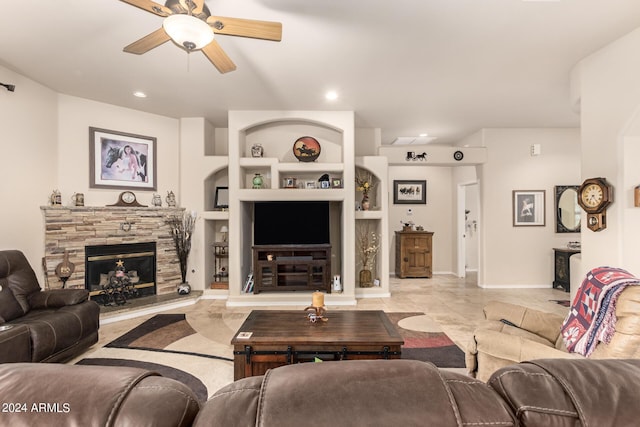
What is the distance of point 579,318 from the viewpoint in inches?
76.4

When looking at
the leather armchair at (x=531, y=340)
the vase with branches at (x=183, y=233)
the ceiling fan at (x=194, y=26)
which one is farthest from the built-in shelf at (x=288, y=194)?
the leather armchair at (x=531, y=340)

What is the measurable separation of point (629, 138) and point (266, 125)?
4322 millimetres

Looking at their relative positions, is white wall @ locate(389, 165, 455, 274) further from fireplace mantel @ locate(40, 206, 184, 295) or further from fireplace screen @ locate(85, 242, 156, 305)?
fireplace screen @ locate(85, 242, 156, 305)

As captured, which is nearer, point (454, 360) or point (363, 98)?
point (454, 360)

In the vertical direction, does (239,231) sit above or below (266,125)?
below

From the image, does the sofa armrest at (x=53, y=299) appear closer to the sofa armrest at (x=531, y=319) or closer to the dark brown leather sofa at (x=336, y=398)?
the dark brown leather sofa at (x=336, y=398)

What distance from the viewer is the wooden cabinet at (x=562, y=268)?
5.12m

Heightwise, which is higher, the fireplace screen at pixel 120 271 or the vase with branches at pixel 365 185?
the vase with branches at pixel 365 185

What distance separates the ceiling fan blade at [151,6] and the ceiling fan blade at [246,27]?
9.7 inches

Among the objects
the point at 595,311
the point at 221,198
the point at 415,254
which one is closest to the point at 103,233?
the point at 221,198

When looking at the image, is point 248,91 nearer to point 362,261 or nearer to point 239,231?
point 239,231

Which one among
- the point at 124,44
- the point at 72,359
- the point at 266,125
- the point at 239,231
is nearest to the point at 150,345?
the point at 72,359

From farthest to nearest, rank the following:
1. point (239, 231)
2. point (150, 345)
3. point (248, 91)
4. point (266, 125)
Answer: point (266, 125) → point (239, 231) → point (248, 91) → point (150, 345)

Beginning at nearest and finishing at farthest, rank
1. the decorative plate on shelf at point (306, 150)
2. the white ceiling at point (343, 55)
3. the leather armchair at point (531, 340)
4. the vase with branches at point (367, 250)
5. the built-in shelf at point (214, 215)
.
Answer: the leather armchair at point (531, 340), the white ceiling at point (343, 55), the decorative plate on shelf at point (306, 150), the built-in shelf at point (214, 215), the vase with branches at point (367, 250)
